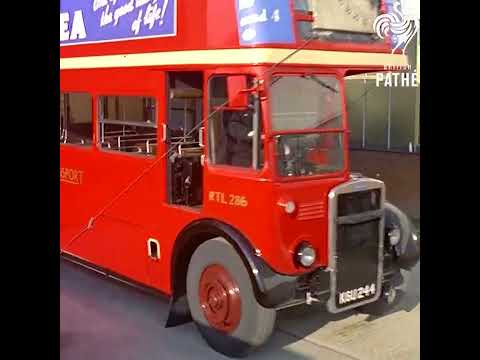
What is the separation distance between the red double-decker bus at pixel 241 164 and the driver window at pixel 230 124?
1cm

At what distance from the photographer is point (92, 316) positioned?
18.7 ft

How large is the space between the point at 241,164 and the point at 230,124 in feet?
1.02

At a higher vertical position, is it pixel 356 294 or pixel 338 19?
pixel 338 19

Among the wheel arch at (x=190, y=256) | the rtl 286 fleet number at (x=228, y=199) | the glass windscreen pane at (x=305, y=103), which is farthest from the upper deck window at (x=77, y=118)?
the glass windscreen pane at (x=305, y=103)

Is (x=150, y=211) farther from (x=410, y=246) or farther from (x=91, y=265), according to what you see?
(x=410, y=246)

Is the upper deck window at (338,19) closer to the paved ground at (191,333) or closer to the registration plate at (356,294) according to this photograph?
the registration plate at (356,294)

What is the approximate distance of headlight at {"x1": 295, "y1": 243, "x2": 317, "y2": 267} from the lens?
4617 millimetres

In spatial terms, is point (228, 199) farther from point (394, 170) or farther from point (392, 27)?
point (394, 170)

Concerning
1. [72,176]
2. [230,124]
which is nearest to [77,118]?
[72,176]

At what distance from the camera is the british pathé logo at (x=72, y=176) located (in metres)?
6.30

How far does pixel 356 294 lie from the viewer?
4.96m
